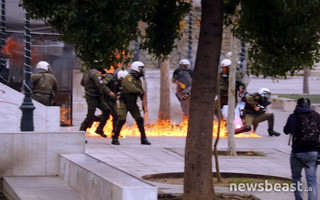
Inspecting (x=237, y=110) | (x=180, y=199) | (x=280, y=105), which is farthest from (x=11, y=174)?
(x=280, y=105)

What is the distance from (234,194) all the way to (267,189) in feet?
2.87

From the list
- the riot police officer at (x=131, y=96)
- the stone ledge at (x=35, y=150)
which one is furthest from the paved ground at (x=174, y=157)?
the stone ledge at (x=35, y=150)

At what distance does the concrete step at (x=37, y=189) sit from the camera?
862 cm

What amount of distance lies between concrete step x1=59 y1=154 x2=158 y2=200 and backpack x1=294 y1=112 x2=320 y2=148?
8.10ft

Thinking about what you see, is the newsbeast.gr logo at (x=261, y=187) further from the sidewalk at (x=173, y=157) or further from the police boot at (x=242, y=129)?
the police boot at (x=242, y=129)

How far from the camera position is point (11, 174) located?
404 inches

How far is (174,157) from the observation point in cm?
1305

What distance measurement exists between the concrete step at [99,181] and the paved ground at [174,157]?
1.11 meters

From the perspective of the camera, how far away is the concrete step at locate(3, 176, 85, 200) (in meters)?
8.62

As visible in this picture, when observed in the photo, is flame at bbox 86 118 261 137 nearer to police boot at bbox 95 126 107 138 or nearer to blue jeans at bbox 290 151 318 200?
police boot at bbox 95 126 107 138

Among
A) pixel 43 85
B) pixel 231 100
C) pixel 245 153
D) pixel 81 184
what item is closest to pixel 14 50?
pixel 43 85

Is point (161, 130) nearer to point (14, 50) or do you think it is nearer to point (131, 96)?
point (131, 96)

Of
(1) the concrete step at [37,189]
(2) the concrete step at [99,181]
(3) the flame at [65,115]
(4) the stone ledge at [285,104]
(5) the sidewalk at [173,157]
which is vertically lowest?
(1) the concrete step at [37,189]

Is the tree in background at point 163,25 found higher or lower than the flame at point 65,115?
higher
